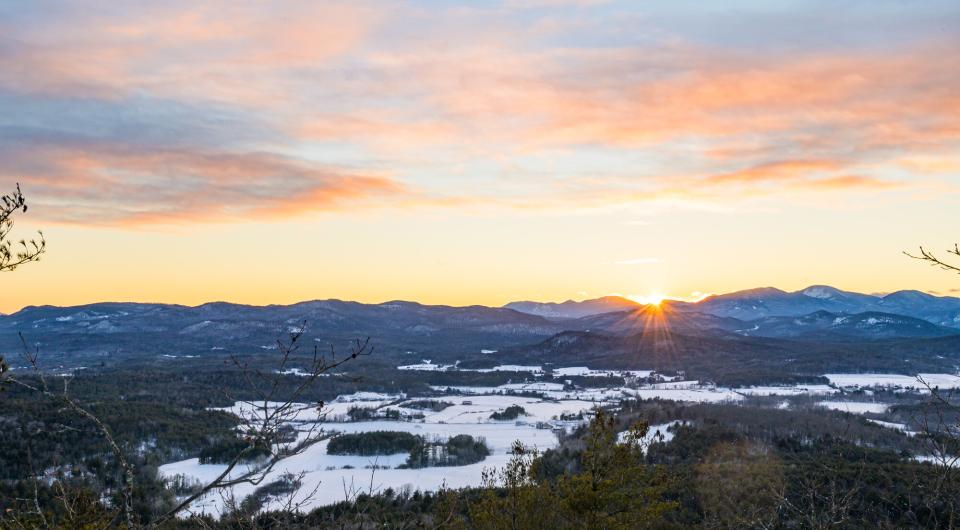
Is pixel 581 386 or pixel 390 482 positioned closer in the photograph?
pixel 390 482

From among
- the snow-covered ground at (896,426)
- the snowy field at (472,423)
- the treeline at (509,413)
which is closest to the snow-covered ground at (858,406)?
the snowy field at (472,423)

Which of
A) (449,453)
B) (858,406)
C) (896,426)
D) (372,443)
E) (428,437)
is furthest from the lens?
(858,406)

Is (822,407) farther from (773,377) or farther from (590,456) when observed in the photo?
(590,456)

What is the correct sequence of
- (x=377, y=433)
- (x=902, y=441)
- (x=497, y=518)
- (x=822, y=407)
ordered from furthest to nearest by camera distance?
1. (x=822, y=407)
2. (x=377, y=433)
3. (x=902, y=441)
4. (x=497, y=518)

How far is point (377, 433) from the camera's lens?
381ft

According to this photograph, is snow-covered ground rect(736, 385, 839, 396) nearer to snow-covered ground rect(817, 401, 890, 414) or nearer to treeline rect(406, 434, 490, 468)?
snow-covered ground rect(817, 401, 890, 414)

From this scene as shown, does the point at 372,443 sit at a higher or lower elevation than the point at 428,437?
higher

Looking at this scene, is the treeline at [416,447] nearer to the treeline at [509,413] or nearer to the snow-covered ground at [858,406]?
the treeline at [509,413]

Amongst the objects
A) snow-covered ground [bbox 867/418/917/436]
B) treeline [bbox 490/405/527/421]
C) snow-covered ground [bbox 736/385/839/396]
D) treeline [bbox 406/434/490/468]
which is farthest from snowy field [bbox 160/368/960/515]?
treeline [bbox 406/434/490/468]

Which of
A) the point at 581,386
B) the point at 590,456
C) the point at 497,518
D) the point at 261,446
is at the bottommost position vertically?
the point at 581,386

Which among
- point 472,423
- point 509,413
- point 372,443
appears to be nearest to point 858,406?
point 509,413

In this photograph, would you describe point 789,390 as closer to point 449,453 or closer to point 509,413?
point 509,413

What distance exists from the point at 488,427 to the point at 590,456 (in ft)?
373

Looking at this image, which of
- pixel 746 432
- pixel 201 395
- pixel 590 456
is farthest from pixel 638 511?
pixel 201 395
